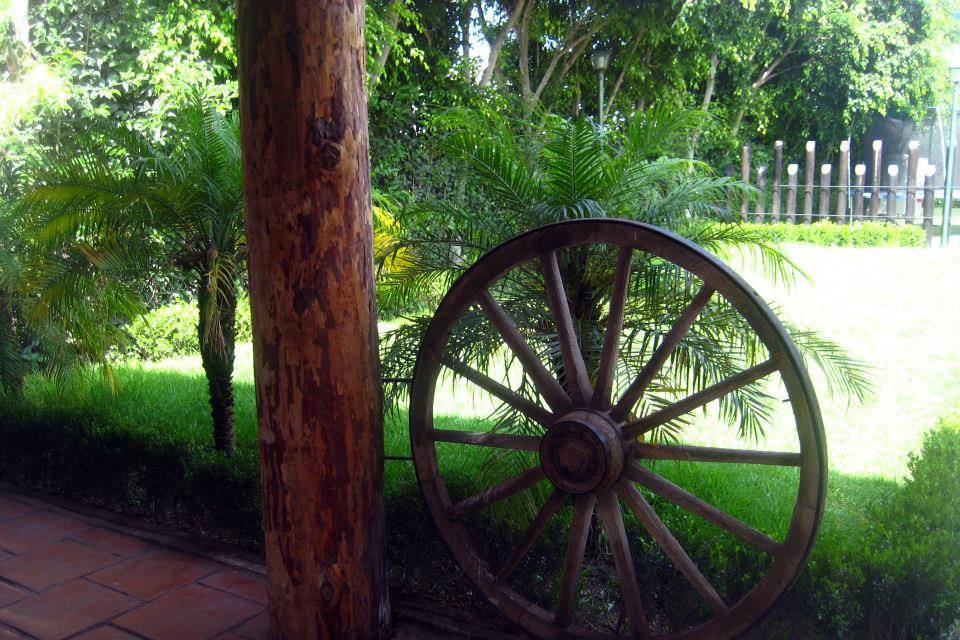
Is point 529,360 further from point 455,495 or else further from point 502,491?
point 455,495

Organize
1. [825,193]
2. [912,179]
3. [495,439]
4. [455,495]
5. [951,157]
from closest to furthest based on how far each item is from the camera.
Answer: [495,439], [455,495], [951,157], [912,179], [825,193]

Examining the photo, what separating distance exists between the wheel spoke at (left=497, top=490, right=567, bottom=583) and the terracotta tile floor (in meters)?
0.90

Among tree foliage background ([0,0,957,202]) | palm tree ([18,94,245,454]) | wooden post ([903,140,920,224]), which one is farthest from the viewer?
wooden post ([903,140,920,224])

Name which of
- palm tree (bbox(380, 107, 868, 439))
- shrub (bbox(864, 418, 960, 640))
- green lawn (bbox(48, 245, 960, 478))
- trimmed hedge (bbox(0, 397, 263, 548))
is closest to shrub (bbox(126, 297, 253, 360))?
green lawn (bbox(48, 245, 960, 478))

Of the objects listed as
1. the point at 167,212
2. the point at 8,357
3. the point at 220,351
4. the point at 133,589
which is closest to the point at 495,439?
the point at 133,589

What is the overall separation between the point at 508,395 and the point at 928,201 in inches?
441

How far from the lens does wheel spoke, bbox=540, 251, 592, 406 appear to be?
235 cm

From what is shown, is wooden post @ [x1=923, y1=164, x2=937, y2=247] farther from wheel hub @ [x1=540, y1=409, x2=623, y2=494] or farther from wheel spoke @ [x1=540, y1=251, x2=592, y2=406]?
wheel hub @ [x1=540, y1=409, x2=623, y2=494]

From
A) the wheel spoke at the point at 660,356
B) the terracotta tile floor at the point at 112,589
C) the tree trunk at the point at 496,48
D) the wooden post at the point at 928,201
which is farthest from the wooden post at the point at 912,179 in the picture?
the terracotta tile floor at the point at 112,589

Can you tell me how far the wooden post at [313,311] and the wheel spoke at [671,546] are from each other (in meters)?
0.86

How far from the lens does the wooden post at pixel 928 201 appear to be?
11273 mm

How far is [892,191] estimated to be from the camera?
12.2 meters

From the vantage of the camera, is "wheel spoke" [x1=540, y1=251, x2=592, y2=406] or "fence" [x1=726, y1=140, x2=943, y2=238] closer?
"wheel spoke" [x1=540, y1=251, x2=592, y2=406]

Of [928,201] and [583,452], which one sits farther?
[928,201]
